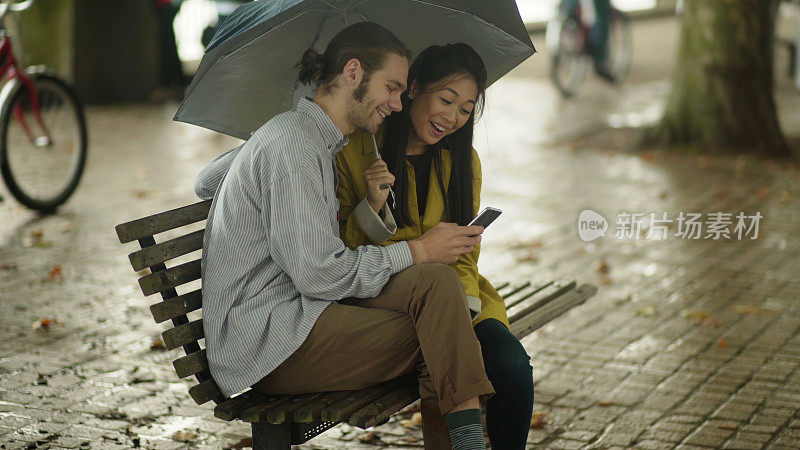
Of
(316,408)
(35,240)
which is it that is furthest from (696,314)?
(35,240)

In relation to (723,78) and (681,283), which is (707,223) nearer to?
(681,283)

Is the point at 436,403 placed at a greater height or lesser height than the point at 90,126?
lesser

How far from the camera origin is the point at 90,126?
37.6ft

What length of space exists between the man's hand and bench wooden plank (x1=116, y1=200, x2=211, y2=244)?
0.73 metres

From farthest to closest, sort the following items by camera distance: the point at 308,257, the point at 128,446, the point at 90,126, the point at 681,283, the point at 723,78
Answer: the point at 90,126 → the point at 723,78 → the point at 681,283 → the point at 128,446 → the point at 308,257

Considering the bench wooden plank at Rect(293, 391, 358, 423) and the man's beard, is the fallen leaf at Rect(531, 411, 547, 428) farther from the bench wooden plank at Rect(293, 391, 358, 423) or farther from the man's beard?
the man's beard

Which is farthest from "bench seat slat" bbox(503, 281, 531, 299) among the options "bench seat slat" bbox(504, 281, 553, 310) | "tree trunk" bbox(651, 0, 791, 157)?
"tree trunk" bbox(651, 0, 791, 157)

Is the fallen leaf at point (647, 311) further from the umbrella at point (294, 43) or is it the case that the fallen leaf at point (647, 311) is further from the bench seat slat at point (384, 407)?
the bench seat slat at point (384, 407)

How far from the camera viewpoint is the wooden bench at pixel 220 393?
125 inches

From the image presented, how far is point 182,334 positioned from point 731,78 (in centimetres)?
779

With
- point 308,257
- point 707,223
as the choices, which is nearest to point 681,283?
point 707,223

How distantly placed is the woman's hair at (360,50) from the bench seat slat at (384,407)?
952mm

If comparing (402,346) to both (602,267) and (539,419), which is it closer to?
(539,419)

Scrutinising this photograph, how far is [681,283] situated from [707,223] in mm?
1449
